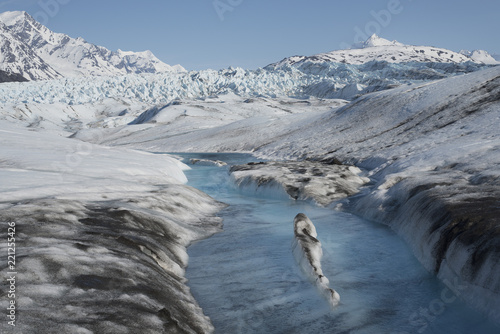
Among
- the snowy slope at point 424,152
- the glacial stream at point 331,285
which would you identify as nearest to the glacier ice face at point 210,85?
the snowy slope at point 424,152

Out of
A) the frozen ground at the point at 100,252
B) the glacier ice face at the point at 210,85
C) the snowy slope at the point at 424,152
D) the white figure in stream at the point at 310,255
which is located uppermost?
the glacier ice face at the point at 210,85

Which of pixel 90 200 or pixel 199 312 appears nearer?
pixel 199 312

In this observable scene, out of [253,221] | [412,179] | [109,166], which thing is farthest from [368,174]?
[109,166]

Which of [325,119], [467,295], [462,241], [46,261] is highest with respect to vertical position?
[325,119]

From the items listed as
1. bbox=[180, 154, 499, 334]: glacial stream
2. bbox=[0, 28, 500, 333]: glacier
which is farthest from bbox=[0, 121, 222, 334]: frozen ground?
bbox=[180, 154, 499, 334]: glacial stream

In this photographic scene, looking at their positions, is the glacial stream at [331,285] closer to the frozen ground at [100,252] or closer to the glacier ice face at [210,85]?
the frozen ground at [100,252]

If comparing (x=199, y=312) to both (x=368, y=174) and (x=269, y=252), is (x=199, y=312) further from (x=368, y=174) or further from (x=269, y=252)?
(x=368, y=174)

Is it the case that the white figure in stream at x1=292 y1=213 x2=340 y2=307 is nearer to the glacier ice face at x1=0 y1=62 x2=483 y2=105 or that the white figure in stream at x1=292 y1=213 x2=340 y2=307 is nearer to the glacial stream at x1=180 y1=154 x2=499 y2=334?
the glacial stream at x1=180 y1=154 x2=499 y2=334
